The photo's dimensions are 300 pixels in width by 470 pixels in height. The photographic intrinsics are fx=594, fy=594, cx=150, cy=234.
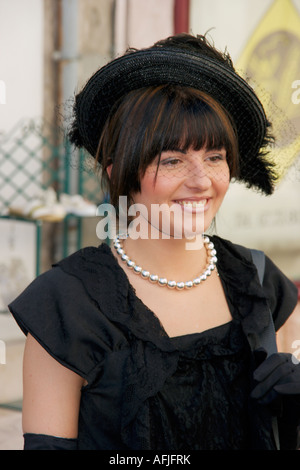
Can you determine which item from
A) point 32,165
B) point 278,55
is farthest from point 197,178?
point 278,55

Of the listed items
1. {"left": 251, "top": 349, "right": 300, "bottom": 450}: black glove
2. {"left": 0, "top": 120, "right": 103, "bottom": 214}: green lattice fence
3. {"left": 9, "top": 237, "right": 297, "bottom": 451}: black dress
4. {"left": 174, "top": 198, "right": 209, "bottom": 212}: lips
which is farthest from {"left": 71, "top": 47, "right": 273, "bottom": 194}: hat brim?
{"left": 0, "top": 120, "right": 103, "bottom": 214}: green lattice fence

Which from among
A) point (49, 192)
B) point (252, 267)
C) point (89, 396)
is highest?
point (49, 192)

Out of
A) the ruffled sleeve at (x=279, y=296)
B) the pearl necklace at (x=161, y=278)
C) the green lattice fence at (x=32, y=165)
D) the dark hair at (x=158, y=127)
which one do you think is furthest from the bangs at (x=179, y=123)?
the green lattice fence at (x=32, y=165)

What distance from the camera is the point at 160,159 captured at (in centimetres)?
134

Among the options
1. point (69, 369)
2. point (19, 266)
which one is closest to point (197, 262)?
point (69, 369)

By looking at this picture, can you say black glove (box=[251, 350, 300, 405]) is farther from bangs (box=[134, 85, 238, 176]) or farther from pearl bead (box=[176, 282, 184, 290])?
bangs (box=[134, 85, 238, 176])

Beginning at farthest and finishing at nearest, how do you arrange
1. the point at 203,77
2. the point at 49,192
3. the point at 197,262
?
the point at 49,192 → the point at 197,262 → the point at 203,77

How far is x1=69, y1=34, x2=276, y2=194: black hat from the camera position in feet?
4.46

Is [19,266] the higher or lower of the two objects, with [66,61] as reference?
lower

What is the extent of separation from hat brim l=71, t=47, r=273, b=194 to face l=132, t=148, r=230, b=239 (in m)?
0.15

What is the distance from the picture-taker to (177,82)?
54.0 inches

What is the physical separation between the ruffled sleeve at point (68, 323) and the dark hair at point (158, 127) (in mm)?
275
